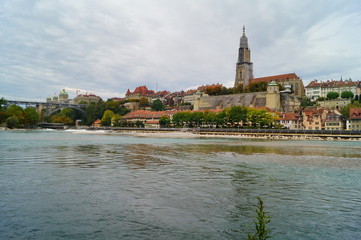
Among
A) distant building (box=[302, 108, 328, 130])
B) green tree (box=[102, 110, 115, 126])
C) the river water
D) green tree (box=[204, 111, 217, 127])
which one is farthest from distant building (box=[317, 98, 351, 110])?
the river water

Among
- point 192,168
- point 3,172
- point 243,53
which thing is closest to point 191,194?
point 192,168

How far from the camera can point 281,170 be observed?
59.1 ft

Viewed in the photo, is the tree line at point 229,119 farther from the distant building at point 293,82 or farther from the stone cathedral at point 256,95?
the distant building at point 293,82

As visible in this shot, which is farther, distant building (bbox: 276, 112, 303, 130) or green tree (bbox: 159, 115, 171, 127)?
green tree (bbox: 159, 115, 171, 127)

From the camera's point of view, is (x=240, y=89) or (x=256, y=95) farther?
(x=240, y=89)

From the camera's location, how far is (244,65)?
154 meters

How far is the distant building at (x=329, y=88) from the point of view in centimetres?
12344

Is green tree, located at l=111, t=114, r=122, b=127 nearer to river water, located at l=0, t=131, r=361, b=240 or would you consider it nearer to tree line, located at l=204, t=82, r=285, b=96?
tree line, located at l=204, t=82, r=285, b=96

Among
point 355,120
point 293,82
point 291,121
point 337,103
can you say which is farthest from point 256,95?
point 355,120

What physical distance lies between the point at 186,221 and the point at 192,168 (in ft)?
32.6

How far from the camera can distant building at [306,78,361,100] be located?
12344cm

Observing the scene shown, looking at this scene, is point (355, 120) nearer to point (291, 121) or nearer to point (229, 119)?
point (291, 121)

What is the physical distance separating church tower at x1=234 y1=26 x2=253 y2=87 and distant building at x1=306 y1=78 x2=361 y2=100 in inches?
1193

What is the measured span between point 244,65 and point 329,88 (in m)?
42.1
